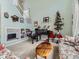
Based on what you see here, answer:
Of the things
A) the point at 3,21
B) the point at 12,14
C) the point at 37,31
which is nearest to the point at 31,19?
the point at 37,31

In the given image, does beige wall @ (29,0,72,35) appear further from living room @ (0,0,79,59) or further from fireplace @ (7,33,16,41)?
fireplace @ (7,33,16,41)

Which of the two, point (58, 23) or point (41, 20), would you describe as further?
point (41, 20)

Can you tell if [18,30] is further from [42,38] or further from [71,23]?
[71,23]

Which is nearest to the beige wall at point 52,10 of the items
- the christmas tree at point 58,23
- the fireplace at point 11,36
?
the christmas tree at point 58,23

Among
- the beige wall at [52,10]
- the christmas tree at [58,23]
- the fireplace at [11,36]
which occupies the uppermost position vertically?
the beige wall at [52,10]

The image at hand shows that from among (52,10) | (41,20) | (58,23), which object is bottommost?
(58,23)

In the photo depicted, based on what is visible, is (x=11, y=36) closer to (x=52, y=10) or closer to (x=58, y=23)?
(x=58, y=23)

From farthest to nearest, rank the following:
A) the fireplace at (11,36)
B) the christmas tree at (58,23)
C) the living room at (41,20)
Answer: the christmas tree at (58,23) → the living room at (41,20) → the fireplace at (11,36)

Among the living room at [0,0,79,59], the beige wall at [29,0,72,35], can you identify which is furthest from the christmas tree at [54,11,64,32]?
the beige wall at [29,0,72,35]

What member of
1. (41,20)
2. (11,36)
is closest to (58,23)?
(41,20)

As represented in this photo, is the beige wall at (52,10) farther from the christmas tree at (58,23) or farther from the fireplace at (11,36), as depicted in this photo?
the fireplace at (11,36)

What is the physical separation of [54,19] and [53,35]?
2.83 feet

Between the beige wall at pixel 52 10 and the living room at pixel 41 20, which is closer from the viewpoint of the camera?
the living room at pixel 41 20

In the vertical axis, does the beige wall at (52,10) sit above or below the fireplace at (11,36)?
above
